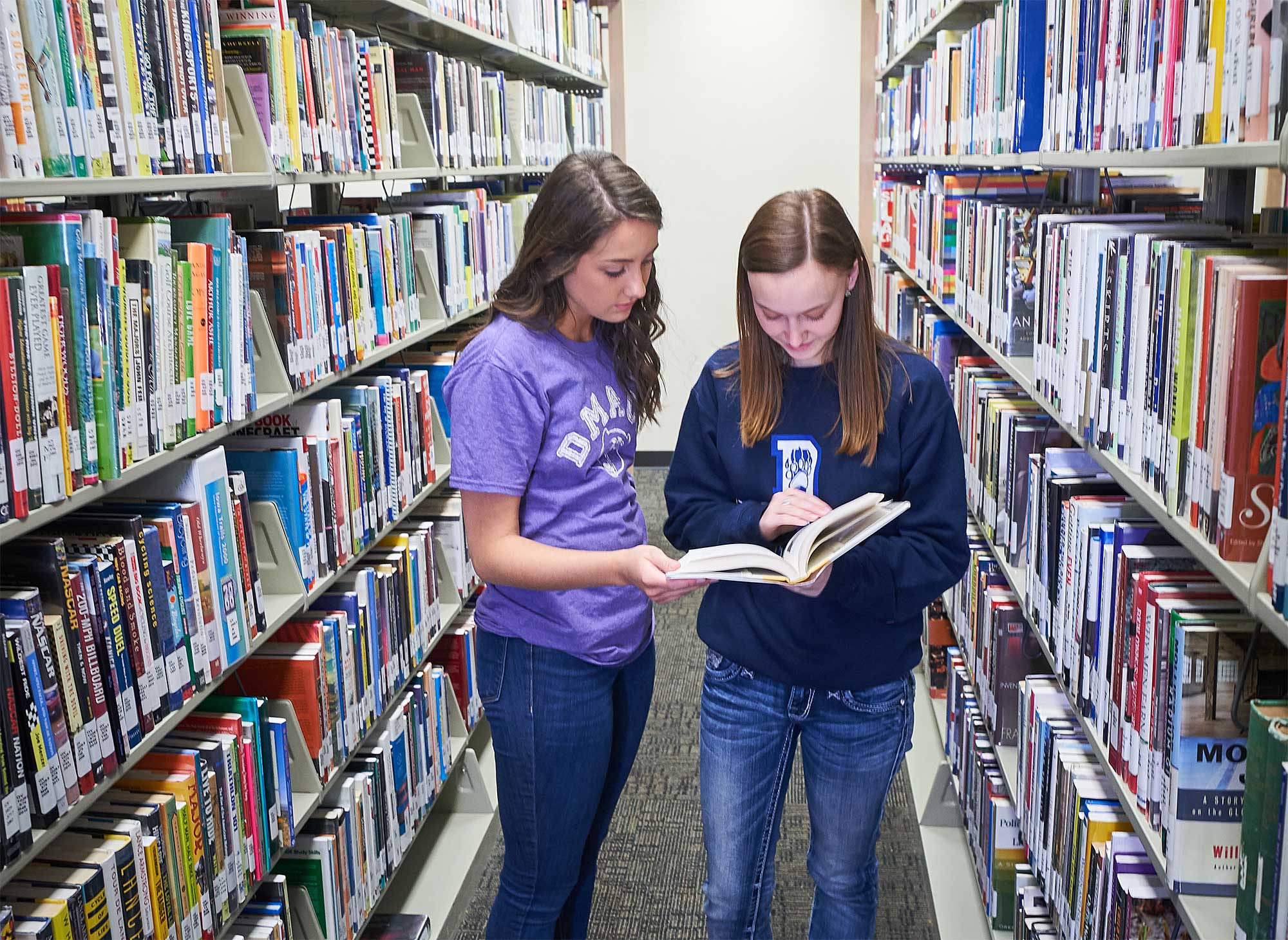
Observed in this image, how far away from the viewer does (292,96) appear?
2115 millimetres

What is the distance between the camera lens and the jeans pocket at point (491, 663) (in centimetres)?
180

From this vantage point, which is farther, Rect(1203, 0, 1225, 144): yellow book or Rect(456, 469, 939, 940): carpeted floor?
Rect(456, 469, 939, 940): carpeted floor

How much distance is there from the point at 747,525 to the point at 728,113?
516 cm

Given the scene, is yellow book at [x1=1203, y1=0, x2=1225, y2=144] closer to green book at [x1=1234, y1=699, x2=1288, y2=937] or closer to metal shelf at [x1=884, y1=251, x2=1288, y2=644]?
metal shelf at [x1=884, y1=251, x2=1288, y2=644]

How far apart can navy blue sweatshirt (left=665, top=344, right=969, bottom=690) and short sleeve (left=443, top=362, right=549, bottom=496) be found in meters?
0.23

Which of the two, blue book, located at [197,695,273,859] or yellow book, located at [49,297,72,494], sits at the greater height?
yellow book, located at [49,297,72,494]

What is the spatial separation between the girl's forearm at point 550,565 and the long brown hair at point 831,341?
26 centimetres

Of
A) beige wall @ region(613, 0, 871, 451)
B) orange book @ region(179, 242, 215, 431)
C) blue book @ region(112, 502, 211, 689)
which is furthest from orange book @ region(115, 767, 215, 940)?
beige wall @ region(613, 0, 871, 451)

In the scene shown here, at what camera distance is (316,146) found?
7.39ft

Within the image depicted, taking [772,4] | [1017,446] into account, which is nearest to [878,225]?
[772,4]

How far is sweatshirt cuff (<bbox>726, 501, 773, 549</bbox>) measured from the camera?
163 centimetres

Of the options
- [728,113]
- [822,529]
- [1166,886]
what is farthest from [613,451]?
[728,113]

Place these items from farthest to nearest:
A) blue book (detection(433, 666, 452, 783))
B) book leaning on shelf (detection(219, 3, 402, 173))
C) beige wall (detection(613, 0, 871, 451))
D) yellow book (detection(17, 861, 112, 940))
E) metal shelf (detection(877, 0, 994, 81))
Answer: beige wall (detection(613, 0, 871, 451))
metal shelf (detection(877, 0, 994, 81))
blue book (detection(433, 666, 452, 783))
book leaning on shelf (detection(219, 3, 402, 173))
yellow book (detection(17, 861, 112, 940))

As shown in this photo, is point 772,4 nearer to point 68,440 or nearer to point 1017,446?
point 1017,446
